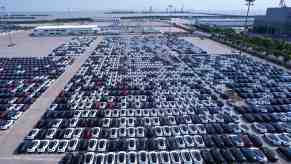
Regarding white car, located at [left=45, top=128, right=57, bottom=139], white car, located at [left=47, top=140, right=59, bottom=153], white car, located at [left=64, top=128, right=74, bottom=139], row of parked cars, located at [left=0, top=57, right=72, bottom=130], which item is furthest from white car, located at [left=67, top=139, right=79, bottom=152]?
row of parked cars, located at [left=0, top=57, right=72, bottom=130]

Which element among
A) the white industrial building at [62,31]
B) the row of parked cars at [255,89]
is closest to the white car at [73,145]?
the row of parked cars at [255,89]

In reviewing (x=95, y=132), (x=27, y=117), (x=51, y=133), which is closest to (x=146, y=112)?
(x=95, y=132)

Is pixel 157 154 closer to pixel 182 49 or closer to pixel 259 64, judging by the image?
pixel 259 64

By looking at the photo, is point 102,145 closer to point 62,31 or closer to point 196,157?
point 196,157

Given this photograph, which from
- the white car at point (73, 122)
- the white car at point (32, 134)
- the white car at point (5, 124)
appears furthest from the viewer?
the white car at point (73, 122)

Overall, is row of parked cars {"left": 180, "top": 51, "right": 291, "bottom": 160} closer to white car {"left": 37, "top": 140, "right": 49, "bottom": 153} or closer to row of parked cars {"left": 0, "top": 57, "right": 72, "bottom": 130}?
white car {"left": 37, "top": 140, "right": 49, "bottom": 153}

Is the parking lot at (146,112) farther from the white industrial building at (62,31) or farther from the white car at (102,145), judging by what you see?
the white industrial building at (62,31)
